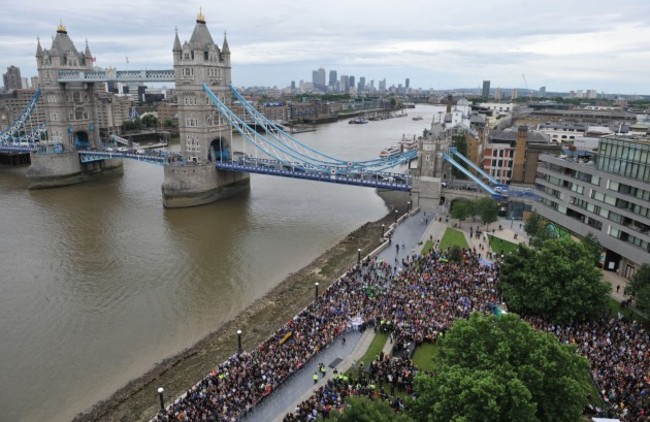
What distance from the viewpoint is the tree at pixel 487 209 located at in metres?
41.4

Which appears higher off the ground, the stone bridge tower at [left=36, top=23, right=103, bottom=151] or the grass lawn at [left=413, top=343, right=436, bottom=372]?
the stone bridge tower at [left=36, top=23, right=103, bottom=151]

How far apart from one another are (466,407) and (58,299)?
95.3 feet

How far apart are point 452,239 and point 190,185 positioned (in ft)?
104

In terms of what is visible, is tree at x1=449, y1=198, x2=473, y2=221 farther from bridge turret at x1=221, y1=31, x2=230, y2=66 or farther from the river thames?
bridge turret at x1=221, y1=31, x2=230, y2=66

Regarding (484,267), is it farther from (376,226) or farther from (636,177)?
(376,226)

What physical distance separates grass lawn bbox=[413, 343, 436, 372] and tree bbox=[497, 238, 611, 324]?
573 centimetres

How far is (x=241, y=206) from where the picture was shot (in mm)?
56469

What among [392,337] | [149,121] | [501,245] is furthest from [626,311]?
[149,121]

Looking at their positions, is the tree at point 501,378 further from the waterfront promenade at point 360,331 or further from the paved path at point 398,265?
the paved path at point 398,265

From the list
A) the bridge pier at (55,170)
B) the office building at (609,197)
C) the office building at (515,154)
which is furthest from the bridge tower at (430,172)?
the bridge pier at (55,170)

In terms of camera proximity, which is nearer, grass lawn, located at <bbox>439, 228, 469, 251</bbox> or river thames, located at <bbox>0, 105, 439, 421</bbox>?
river thames, located at <bbox>0, 105, 439, 421</bbox>

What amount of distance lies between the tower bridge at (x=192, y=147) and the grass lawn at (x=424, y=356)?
26737 millimetres

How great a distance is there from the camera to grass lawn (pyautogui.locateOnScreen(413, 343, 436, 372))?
2134cm

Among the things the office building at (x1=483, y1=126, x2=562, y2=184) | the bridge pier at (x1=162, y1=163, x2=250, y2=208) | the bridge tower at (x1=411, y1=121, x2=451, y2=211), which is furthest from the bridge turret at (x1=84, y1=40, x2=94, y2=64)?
the office building at (x1=483, y1=126, x2=562, y2=184)
